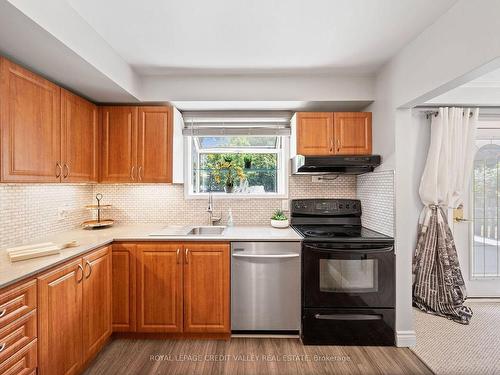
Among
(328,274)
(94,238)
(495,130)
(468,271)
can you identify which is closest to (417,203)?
(468,271)

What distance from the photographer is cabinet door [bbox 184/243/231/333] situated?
238 centimetres

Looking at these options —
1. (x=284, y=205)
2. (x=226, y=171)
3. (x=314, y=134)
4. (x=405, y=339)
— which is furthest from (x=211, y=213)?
(x=405, y=339)

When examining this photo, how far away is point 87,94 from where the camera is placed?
98.2 inches

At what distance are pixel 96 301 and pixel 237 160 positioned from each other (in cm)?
192

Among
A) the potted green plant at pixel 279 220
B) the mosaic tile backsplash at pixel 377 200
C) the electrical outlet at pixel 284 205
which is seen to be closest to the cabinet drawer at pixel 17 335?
the potted green plant at pixel 279 220

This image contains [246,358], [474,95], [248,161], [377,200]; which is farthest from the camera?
[248,161]

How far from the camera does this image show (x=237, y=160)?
129 inches

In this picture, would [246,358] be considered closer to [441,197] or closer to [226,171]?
[226,171]

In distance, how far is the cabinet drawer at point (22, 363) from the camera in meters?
1.33

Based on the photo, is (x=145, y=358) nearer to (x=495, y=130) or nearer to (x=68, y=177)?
(x=68, y=177)

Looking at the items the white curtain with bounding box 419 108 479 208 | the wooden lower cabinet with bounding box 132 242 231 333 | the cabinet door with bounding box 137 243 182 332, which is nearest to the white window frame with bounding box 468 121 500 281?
the white curtain with bounding box 419 108 479 208

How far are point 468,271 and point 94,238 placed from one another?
3.81 meters

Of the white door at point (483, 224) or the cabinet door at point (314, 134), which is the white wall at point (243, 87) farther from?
the white door at point (483, 224)

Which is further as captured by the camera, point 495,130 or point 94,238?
point 495,130
